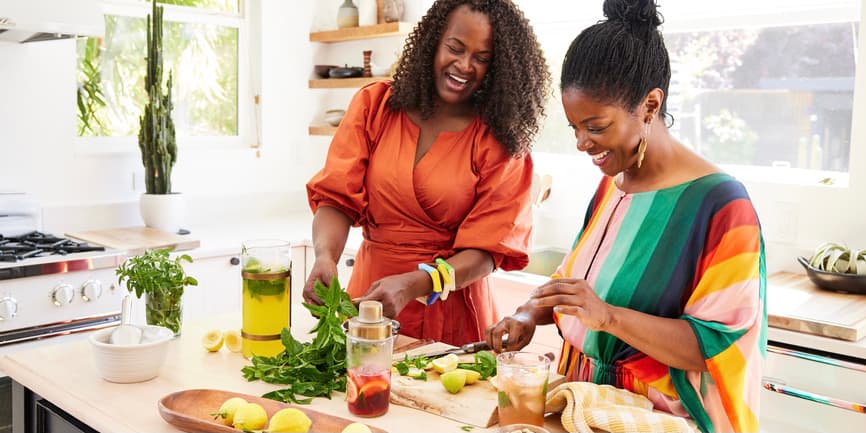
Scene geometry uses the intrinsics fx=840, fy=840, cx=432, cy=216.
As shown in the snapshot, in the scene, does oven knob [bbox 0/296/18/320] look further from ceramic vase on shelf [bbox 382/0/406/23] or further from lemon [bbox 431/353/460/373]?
ceramic vase on shelf [bbox 382/0/406/23]

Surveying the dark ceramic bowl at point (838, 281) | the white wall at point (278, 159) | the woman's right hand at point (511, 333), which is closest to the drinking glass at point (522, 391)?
the woman's right hand at point (511, 333)

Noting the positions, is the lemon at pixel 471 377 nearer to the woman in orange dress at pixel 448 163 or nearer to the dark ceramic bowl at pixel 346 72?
the woman in orange dress at pixel 448 163

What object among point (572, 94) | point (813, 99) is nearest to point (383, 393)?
point (572, 94)

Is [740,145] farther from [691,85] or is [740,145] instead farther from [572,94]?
[572,94]

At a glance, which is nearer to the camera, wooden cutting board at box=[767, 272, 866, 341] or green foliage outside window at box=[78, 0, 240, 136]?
wooden cutting board at box=[767, 272, 866, 341]

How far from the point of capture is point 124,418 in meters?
1.35

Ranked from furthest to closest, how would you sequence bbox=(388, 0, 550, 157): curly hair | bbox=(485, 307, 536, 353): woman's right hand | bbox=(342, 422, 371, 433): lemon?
bbox=(388, 0, 550, 157): curly hair → bbox=(485, 307, 536, 353): woman's right hand → bbox=(342, 422, 371, 433): lemon

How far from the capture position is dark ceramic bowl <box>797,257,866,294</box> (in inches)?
96.9

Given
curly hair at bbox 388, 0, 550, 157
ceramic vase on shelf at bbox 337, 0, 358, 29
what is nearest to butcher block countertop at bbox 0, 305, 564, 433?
curly hair at bbox 388, 0, 550, 157

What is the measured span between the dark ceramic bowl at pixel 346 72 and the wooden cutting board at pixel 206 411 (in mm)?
2957

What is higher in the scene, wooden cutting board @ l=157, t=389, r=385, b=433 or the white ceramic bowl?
the white ceramic bowl

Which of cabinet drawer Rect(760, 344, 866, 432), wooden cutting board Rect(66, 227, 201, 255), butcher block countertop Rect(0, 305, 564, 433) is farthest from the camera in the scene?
wooden cutting board Rect(66, 227, 201, 255)

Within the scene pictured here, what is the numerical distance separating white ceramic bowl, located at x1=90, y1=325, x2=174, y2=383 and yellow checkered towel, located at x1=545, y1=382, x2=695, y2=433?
0.71m

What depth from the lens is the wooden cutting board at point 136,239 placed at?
3.18m
